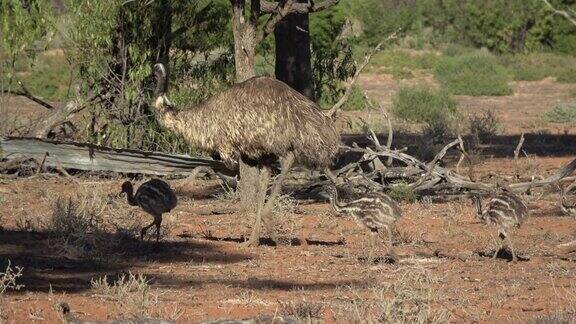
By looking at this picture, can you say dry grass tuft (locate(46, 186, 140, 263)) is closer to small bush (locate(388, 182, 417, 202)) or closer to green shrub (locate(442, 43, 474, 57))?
small bush (locate(388, 182, 417, 202))

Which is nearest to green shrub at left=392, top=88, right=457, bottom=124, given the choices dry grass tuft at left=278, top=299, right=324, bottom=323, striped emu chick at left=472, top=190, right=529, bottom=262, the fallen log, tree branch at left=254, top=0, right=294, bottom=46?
the fallen log

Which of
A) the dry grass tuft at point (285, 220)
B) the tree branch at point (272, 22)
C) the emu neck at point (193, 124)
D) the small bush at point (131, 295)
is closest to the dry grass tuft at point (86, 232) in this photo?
the emu neck at point (193, 124)

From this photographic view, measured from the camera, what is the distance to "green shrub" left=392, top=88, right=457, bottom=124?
28.6 meters

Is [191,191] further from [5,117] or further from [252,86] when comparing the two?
[252,86]

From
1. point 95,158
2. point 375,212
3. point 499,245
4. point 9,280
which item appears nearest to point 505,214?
point 499,245

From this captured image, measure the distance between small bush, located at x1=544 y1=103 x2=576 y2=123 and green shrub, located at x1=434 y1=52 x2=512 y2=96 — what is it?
252 inches

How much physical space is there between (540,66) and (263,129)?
3242 centimetres

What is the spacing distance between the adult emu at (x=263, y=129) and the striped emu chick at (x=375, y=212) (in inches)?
27.0

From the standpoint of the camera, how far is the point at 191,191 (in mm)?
16859

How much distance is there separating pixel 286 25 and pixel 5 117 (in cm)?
430

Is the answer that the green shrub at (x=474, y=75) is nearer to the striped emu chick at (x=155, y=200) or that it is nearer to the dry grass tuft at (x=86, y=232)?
the dry grass tuft at (x=86, y=232)

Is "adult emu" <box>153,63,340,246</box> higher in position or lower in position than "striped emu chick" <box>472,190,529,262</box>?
higher

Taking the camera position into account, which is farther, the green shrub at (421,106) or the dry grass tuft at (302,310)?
the green shrub at (421,106)

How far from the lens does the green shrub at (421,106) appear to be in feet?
93.8
